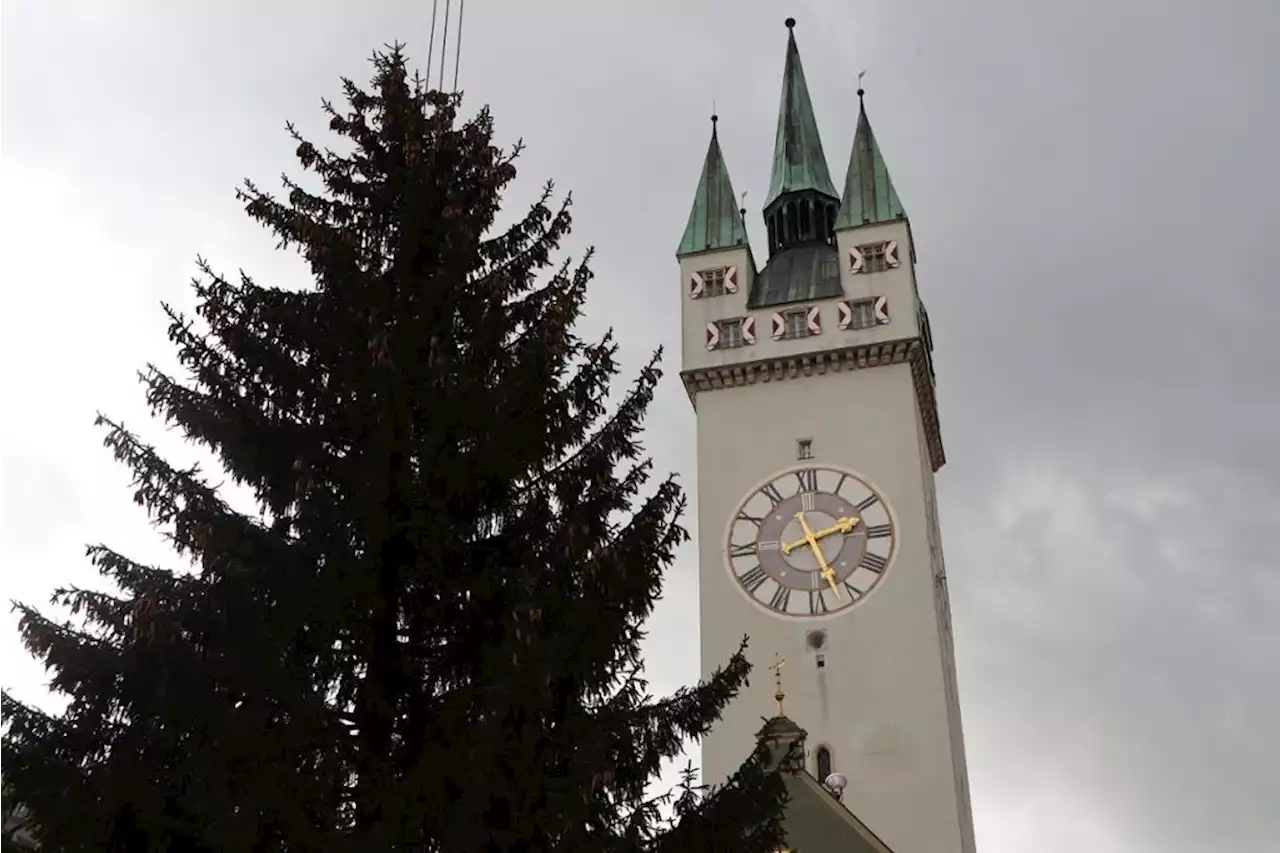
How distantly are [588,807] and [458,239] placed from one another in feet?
11.2

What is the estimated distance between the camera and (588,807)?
634 centimetres

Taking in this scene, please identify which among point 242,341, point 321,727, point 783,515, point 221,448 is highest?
point 783,515

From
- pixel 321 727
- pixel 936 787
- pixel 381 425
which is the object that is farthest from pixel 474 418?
pixel 936 787

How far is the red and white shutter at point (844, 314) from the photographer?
982 inches

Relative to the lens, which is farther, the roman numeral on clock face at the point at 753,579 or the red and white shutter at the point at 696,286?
the red and white shutter at the point at 696,286

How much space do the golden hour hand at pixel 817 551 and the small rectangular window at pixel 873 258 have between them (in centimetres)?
522

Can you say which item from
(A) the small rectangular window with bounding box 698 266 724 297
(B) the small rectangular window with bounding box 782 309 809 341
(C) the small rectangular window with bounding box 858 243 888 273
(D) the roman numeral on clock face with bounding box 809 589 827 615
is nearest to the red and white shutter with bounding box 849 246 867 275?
(C) the small rectangular window with bounding box 858 243 888 273

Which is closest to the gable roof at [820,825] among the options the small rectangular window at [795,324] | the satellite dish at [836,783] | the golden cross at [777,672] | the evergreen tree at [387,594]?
the satellite dish at [836,783]

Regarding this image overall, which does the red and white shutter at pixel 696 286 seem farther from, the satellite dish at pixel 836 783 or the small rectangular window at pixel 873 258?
the satellite dish at pixel 836 783

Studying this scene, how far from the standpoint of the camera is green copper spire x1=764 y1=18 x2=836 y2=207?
2917 cm

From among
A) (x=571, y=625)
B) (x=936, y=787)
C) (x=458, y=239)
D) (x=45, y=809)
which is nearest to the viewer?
(x=45, y=809)

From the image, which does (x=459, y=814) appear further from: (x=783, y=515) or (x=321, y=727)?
(x=783, y=515)

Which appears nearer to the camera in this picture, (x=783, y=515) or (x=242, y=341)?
Result: (x=242, y=341)

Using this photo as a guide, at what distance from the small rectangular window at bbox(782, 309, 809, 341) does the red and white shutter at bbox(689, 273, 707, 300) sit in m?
1.79
